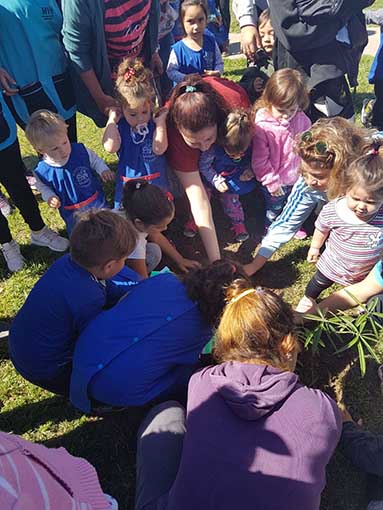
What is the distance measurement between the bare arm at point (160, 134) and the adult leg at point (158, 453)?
1676mm

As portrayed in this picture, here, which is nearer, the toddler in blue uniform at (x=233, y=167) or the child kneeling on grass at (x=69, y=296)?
the child kneeling on grass at (x=69, y=296)

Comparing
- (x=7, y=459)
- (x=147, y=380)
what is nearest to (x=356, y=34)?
(x=147, y=380)

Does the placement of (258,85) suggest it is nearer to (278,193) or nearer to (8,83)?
(278,193)

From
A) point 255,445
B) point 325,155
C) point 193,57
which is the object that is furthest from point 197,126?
point 255,445

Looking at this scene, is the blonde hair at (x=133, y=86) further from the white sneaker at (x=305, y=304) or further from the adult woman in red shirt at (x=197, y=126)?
the white sneaker at (x=305, y=304)

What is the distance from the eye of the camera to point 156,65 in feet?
12.3

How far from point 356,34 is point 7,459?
11.9ft

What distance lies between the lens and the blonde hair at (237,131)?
289cm

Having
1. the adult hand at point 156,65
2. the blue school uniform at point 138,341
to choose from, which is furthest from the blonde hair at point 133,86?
the blue school uniform at point 138,341

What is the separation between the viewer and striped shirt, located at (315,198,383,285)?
2.50m

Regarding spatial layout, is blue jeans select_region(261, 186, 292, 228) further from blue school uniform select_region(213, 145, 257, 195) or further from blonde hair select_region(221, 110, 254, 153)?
blonde hair select_region(221, 110, 254, 153)

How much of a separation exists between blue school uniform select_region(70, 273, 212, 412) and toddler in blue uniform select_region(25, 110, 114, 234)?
1303 millimetres

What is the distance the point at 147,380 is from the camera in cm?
203

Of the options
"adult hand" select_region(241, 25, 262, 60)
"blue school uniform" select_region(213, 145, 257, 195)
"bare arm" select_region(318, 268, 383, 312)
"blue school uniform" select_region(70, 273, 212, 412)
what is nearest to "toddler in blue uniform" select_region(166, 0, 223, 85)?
"adult hand" select_region(241, 25, 262, 60)
